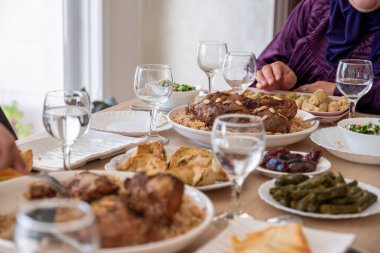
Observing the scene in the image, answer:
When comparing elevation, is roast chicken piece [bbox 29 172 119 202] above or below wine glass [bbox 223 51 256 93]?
below

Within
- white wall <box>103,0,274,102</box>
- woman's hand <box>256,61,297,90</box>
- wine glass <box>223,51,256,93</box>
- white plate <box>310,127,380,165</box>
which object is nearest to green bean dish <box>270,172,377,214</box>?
white plate <box>310,127,380,165</box>

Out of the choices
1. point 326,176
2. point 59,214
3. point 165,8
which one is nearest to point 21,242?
point 59,214

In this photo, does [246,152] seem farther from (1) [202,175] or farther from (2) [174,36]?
(2) [174,36]

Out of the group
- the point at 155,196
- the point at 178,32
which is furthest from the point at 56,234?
the point at 178,32

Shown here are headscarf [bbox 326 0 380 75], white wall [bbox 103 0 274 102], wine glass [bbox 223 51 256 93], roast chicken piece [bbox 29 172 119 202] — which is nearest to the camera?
roast chicken piece [bbox 29 172 119 202]

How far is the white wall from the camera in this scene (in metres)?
3.48

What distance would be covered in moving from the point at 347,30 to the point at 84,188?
1.76 metres

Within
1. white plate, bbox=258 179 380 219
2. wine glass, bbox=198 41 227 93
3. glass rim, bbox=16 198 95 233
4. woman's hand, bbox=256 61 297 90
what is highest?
wine glass, bbox=198 41 227 93

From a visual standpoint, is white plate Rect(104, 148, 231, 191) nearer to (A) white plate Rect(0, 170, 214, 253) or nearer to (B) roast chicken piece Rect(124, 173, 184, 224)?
(A) white plate Rect(0, 170, 214, 253)

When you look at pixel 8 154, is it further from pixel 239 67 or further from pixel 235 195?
pixel 239 67

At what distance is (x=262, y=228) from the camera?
924 mm

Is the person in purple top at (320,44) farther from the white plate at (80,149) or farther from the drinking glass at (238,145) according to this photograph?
the drinking glass at (238,145)

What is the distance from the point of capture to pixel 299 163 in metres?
1.28

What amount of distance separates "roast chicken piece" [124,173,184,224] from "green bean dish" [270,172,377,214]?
28 cm
